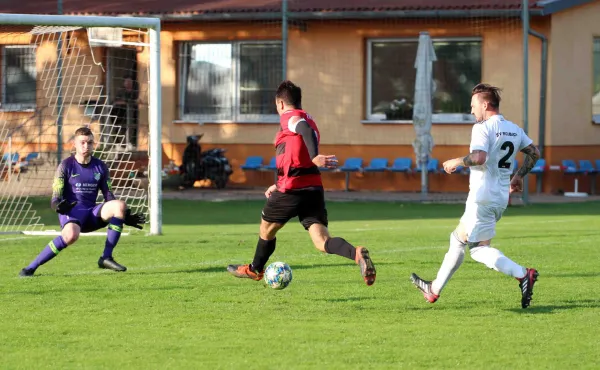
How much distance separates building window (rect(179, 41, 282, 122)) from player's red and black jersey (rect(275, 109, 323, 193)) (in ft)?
61.2

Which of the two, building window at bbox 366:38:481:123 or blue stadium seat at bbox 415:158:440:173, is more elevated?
building window at bbox 366:38:481:123

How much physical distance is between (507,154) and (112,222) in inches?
185

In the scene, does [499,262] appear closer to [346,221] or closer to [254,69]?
[346,221]

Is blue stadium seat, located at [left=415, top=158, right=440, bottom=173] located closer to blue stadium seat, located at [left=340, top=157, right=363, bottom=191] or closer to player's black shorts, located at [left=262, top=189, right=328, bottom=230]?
blue stadium seat, located at [left=340, top=157, right=363, bottom=191]

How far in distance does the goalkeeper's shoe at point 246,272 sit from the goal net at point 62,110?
9543 millimetres

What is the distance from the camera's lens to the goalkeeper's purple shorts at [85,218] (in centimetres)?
1186

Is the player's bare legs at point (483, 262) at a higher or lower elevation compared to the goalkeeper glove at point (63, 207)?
lower

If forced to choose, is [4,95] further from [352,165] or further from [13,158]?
[352,165]

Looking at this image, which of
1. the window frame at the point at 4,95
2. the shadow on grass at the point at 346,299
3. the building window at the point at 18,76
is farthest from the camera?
the building window at the point at 18,76

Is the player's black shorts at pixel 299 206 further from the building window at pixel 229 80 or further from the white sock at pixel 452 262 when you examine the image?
the building window at pixel 229 80

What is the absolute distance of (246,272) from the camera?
10.8 metres

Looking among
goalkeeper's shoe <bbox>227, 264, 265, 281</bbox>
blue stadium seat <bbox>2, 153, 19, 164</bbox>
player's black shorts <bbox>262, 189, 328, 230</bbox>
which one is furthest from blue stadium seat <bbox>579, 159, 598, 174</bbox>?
player's black shorts <bbox>262, 189, 328, 230</bbox>

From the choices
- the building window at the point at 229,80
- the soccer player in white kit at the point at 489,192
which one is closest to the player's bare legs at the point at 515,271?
the soccer player in white kit at the point at 489,192

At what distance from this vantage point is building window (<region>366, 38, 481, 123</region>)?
27.7 m
